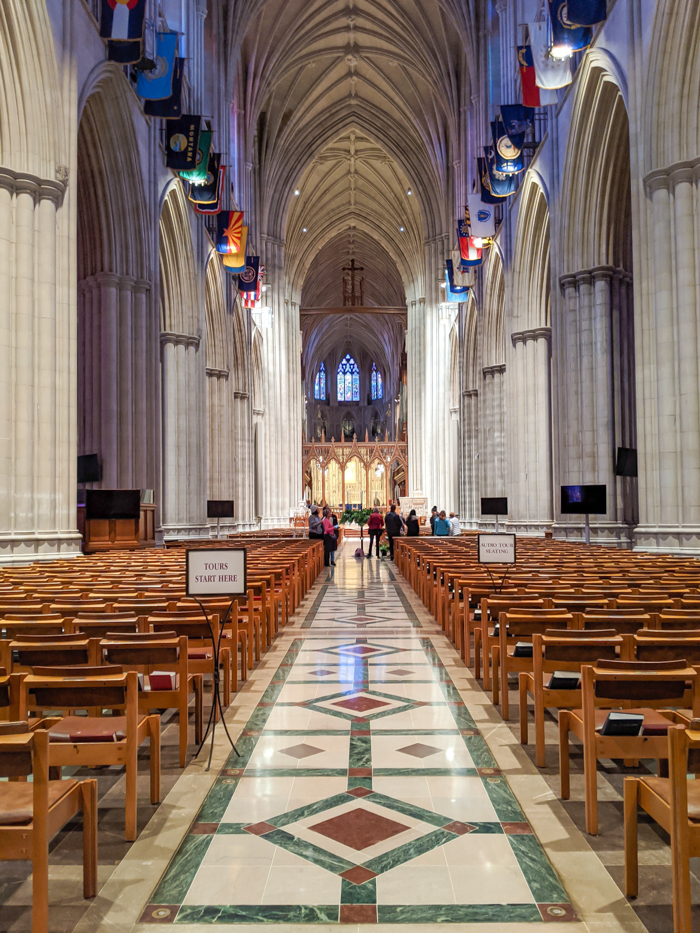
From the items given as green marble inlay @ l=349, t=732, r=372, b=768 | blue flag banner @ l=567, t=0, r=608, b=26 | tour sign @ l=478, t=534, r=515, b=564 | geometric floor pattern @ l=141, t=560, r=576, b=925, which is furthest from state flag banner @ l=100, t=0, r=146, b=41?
green marble inlay @ l=349, t=732, r=372, b=768

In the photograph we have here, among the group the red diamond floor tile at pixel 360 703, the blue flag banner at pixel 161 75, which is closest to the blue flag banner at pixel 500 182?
the blue flag banner at pixel 161 75

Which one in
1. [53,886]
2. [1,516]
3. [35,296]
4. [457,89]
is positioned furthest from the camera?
[457,89]

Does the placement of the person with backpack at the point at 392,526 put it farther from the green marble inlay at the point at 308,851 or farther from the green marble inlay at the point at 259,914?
the green marble inlay at the point at 259,914

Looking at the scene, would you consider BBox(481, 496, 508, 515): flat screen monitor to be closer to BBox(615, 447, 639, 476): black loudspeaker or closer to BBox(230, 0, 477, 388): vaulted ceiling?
BBox(615, 447, 639, 476): black loudspeaker

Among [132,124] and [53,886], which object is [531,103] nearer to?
[132,124]

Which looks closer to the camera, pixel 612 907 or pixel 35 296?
pixel 612 907

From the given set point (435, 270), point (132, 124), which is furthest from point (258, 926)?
point (435, 270)

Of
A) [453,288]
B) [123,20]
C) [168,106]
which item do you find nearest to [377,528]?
[453,288]

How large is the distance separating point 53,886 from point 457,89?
3280 centimetres

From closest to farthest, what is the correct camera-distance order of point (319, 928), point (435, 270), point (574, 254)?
1. point (319, 928)
2. point (574, 254)
3. point (435, 270)

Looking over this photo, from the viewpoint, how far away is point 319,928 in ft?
8.12

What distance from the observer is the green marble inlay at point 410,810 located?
331 cm

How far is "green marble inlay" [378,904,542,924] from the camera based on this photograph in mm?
2514

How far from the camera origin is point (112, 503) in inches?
547
